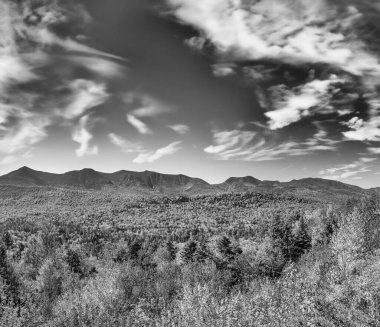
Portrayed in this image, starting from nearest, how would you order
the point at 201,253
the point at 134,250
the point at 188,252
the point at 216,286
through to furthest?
the point at 216,286
the point at 201,253
the point at 188,252
the point at 134,250

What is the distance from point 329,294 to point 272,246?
138 feet

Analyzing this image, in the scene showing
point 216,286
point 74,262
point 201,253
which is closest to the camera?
point 216,286

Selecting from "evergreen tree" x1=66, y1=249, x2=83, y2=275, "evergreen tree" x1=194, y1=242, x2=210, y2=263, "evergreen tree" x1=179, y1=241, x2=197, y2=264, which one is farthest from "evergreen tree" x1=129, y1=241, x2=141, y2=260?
"evergreen tree" x1=194, y1=242, x2=210, y2=263

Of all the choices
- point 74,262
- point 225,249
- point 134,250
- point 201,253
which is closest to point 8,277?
point 74,262

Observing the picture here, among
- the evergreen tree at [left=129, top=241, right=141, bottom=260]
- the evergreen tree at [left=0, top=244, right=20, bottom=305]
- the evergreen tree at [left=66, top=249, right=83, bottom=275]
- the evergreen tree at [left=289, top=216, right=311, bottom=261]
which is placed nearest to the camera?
the evergreen tree at [left=0, top=244, right=20, bottom=305]

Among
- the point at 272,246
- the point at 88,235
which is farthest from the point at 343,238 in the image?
the point at 88,235

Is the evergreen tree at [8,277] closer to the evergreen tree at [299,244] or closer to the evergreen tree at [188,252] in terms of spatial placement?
the evergreen tree at [188,252]

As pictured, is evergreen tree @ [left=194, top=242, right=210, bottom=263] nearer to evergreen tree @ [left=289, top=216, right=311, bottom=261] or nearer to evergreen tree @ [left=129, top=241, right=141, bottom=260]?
evergreen tree @ [left=129, top=241, right=141, bottom=260]

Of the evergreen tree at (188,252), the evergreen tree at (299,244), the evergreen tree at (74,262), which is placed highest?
the evergreen tree at (299,244)

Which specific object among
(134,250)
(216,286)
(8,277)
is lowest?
(134,250)

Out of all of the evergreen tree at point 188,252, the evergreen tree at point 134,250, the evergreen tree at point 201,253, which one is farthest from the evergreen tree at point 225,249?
the evergreen tree at point 134,250

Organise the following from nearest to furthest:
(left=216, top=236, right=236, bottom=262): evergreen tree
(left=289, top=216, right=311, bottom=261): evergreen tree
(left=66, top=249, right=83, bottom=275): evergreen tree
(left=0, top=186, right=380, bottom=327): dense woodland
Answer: (left=0, top=186, right=380, bottom=327): dense woodland → (left=216, top=236, right=236, bottom=262): evergreen tree → (left=66, top=249, right=83, bottom=275): evergreen tree → (left=289, top=216, right=311, bottom=261): evergreen tree

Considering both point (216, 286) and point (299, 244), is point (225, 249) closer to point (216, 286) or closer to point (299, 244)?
point (299, 244)

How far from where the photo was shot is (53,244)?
4560 inches
